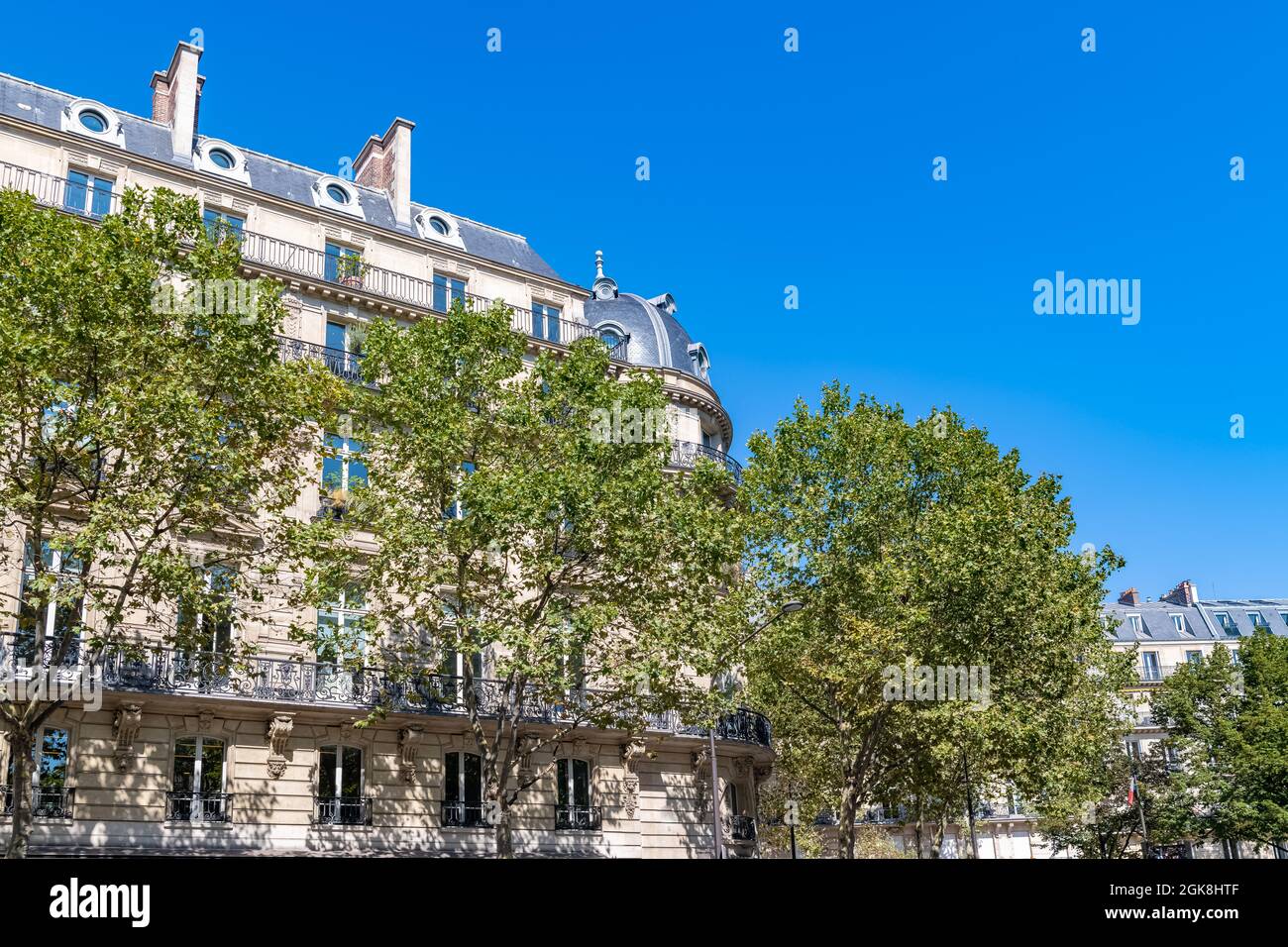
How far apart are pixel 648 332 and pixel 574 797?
49.1 feet

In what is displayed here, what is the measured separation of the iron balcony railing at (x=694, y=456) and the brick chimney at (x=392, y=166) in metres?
10.2

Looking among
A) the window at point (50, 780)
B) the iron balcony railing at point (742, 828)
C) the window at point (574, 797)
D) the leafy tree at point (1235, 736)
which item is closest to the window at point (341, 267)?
the window at point (50, 780)

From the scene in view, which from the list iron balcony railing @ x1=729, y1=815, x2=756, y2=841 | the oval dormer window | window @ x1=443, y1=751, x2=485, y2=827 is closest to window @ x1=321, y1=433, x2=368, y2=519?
window @ x1=443, y1=751, x2=485, y2=827

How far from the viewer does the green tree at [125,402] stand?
1933 cm

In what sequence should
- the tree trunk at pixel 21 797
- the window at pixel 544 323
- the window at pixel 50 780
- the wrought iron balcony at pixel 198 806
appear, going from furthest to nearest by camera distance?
the window at pixel 544 323 < the wrought iron balcony at pixel 198 806 < the window at pixel 50 780 < the tree trunk at pixel 21 797

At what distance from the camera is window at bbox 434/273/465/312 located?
3244 cm

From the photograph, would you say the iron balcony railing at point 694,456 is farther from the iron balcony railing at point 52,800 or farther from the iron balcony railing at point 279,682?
the iron balcony railing at point 52,800

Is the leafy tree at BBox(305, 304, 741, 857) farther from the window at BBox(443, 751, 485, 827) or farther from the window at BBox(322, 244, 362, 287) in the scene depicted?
the window at BBox(322, 244, 362, 287)

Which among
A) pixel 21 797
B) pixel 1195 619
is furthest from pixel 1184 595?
pixel 21 797

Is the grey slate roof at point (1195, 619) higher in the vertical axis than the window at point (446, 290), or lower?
lower

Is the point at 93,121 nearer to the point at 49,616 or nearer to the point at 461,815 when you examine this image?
the point at 49,616

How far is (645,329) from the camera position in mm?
36969

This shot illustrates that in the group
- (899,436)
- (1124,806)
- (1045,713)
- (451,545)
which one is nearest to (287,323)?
(451,545)

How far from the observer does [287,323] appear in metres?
29.2
